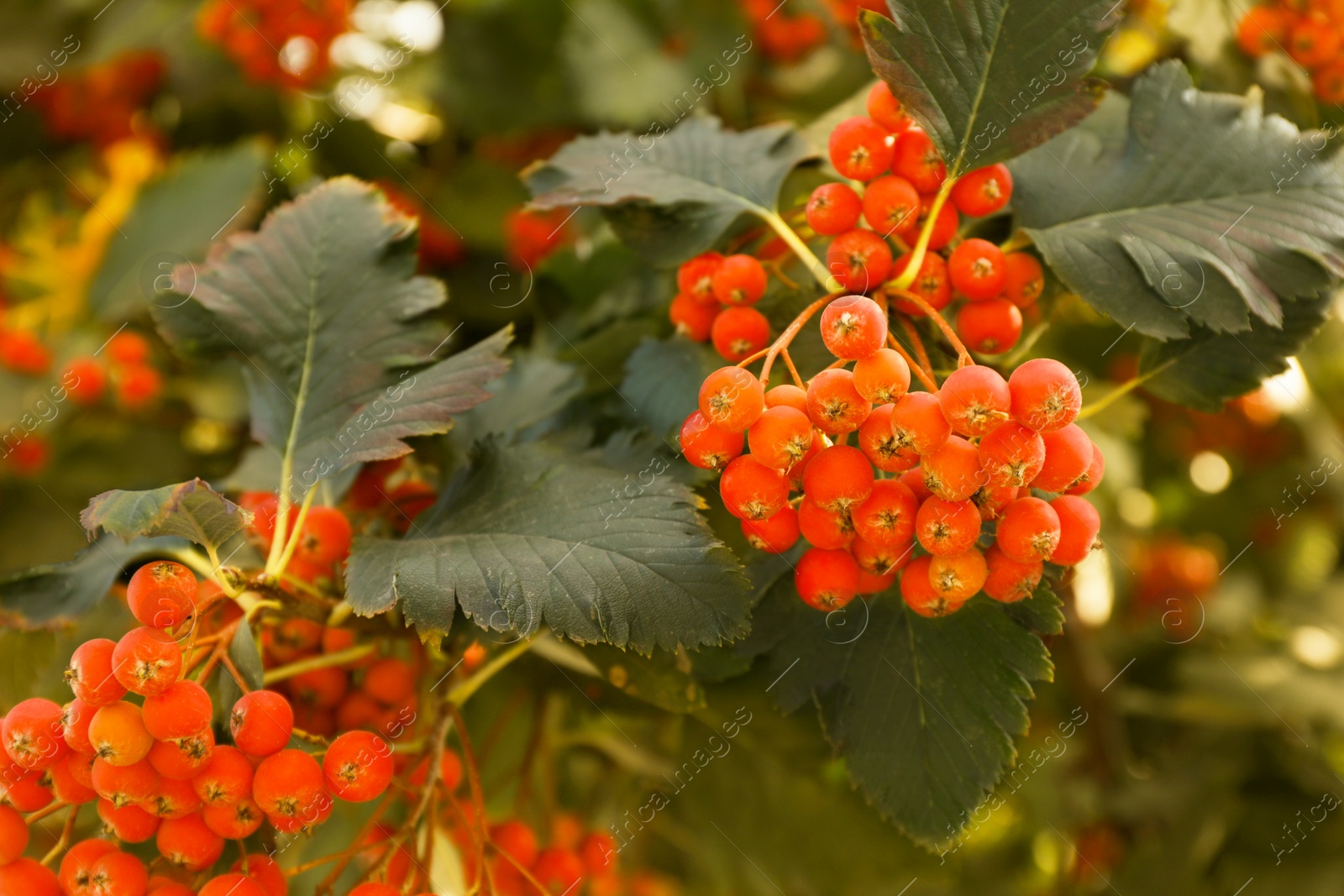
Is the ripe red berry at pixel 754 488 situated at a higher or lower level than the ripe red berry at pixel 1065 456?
higher

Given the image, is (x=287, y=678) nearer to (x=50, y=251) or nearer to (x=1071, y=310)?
(x=1071, y=310)

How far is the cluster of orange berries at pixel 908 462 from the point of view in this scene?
0.54 meters

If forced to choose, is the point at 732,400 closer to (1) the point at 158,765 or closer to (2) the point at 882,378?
(2) the point at 882,378

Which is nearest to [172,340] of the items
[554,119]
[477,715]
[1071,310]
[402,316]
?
[402,316]

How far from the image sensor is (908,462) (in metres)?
0.57

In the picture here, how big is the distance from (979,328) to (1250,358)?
26cm

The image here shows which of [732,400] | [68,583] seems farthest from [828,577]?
[68,583]

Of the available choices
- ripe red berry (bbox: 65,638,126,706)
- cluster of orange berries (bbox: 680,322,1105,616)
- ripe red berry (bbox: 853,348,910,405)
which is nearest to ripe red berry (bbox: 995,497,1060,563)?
cluster of orange berries (bbox: 680,322,1105,616)

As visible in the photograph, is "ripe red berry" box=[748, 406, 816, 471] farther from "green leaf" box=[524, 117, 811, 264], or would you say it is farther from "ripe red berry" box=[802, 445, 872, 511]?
"green leaf" box=[524, 117, 811, 264]

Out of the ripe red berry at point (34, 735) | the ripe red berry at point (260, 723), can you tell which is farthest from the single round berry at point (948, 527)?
the ripe red berry at point (34, 735)

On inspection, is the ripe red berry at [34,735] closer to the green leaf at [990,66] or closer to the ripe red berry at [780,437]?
the ripe red berry at [780,437]

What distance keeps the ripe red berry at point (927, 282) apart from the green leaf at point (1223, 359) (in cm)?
24

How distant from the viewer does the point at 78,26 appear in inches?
64.4

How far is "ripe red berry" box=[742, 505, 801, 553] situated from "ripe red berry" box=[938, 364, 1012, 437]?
0.14 meters
